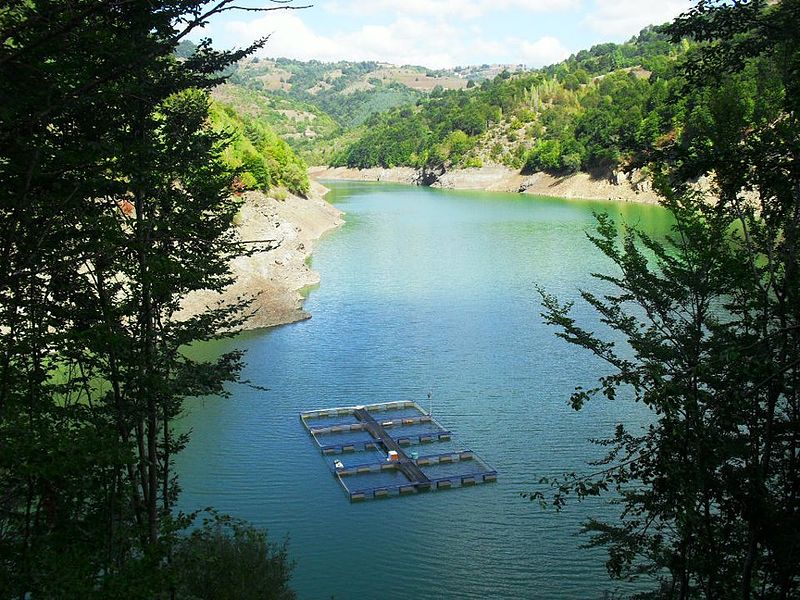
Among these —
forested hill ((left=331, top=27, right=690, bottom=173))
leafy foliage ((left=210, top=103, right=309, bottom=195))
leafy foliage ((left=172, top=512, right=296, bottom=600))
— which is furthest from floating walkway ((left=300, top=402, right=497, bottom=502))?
forested hill ((left=331, top=27, right=690, bottom=173))

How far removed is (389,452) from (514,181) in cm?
9681

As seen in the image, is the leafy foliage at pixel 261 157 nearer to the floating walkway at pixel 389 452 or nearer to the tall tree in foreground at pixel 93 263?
the floating walkway at pixel 389 452

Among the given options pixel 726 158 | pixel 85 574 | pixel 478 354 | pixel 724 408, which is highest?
pixel 726 158

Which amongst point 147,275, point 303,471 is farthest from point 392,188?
point 147,275

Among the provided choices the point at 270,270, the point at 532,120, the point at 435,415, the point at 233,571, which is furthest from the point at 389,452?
the point at 532,120

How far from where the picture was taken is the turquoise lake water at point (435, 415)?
675 inches

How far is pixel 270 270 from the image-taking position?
43.2m

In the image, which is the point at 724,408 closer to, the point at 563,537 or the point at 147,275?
the point at 147,275

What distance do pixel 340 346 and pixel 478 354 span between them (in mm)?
6595

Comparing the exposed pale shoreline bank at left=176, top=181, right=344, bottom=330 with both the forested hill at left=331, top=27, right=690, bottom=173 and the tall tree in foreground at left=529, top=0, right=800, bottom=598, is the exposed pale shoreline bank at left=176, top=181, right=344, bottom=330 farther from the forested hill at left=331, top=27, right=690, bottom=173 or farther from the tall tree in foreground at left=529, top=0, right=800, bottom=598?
the forested hill at left=331, top=27, right=690, bottom=173

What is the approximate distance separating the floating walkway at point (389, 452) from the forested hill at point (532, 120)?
206 ft

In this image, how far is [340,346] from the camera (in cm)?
3356

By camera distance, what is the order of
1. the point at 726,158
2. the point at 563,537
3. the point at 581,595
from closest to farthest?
the point at 726,158 → the point at 581,595 → the point at 563,537

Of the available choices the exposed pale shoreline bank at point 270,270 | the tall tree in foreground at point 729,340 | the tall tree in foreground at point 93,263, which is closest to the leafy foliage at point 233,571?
the tall tree in foreground at point 93,263
